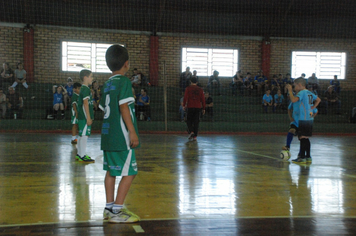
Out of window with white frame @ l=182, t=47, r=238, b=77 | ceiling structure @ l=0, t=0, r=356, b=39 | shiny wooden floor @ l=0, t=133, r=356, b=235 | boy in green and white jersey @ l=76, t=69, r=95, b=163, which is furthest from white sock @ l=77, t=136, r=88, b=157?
window with white frame @ l=182, t=47, r=238, b=77

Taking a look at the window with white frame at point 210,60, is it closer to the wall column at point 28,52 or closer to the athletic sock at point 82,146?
the wall column at point 28,52

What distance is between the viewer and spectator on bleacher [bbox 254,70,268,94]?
68.0 ft

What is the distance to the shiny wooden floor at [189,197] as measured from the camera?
124 inches

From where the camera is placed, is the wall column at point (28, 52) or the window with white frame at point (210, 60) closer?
the wall column at point (28, 52)

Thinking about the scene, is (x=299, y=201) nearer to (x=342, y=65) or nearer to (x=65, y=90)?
(x=65, y=90)

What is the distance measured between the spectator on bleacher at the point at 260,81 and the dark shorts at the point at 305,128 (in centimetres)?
1384

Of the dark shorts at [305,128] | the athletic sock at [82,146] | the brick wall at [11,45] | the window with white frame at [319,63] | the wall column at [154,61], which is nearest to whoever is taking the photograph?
the athletic sock at [82,146]

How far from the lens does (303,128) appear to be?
23.0ft

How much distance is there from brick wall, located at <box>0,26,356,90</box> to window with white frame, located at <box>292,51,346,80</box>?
320 mm

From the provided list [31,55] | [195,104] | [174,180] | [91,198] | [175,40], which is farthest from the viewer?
[175,40]

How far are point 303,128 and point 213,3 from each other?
15.1 m

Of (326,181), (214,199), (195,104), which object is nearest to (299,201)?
(214,199)

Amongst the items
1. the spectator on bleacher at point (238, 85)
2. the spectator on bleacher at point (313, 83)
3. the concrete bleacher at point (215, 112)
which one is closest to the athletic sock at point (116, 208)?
the concrete bleacher at point (215, 112)

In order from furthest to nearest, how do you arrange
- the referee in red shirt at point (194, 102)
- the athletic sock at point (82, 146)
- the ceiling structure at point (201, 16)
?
1. the ceiling structure at point (201, 16)
2. the referee in red shirt at point (194, 102)
3. the athletic sock at point (82, 146)
